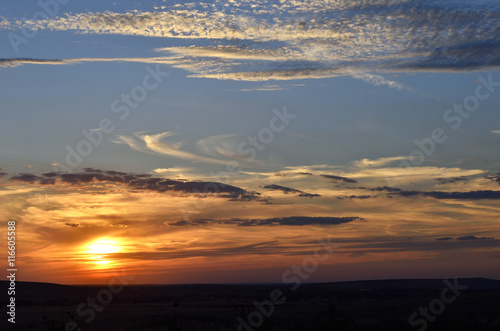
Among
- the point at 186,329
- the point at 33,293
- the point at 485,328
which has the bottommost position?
the point at 485,328

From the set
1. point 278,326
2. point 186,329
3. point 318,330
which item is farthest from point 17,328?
point 318,330

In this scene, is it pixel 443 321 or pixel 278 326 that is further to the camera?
pixel 278 326

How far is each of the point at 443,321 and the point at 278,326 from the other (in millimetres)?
13525

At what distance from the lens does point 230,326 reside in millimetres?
49688

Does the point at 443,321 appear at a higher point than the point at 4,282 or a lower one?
lower

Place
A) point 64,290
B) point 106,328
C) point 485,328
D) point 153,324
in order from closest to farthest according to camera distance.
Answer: point 485,328
point 106,328
point 153,324
point 64,290

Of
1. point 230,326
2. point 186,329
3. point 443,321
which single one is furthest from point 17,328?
point 443,321

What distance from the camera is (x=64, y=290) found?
163m

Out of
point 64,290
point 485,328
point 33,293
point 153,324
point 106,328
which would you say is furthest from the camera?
point 64,290

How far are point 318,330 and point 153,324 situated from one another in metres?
16.0

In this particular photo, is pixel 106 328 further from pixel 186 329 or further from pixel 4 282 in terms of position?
pixel 4 282

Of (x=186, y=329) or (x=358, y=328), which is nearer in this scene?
(x=358, y=328)

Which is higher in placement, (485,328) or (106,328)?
(106,328)

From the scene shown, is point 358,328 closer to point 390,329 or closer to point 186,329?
point 390,329
